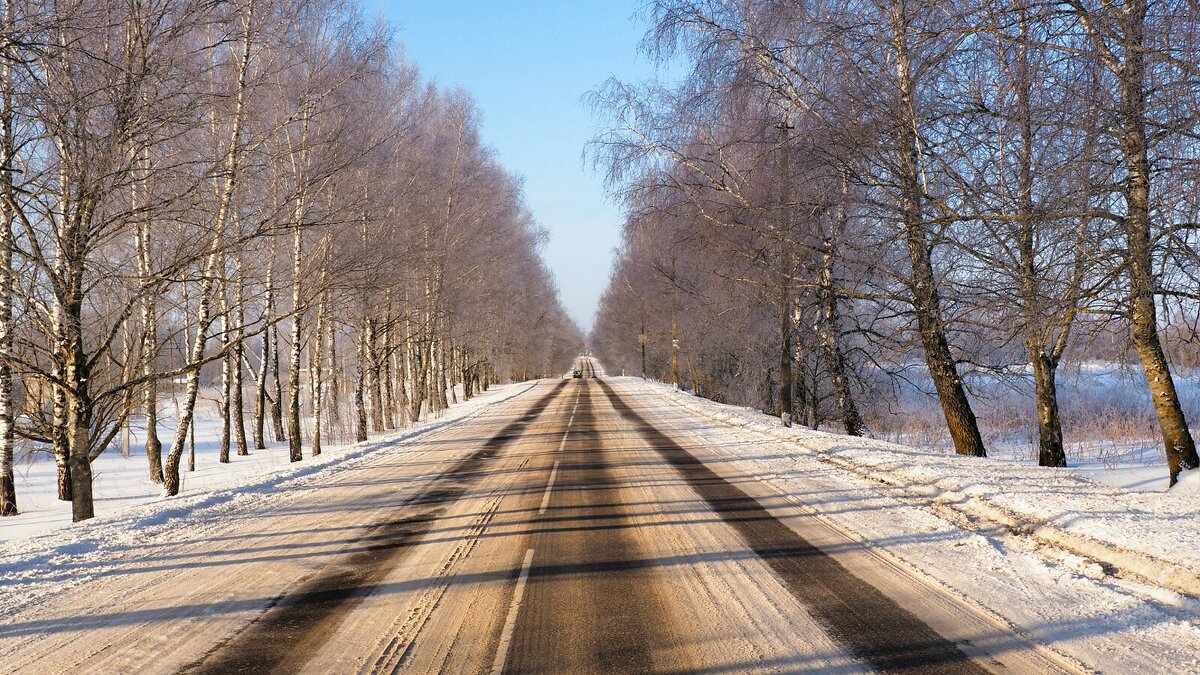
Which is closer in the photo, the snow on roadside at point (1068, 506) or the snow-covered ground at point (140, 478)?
the snow on roadside at point (1068, 506)

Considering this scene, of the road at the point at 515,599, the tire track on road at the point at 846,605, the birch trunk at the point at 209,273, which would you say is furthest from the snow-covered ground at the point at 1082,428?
the birch trunk at the point at 209,273

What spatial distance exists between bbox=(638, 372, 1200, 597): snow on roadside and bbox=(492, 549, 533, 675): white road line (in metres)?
4.52

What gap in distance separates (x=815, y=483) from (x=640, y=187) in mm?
9618

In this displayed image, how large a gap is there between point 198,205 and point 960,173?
34.9ft

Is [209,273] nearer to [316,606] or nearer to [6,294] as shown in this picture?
[6,294]

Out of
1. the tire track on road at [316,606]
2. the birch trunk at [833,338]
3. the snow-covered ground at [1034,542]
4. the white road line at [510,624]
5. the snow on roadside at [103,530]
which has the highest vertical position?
the birch trunk at [833,338]

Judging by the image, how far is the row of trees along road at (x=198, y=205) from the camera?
849 cm

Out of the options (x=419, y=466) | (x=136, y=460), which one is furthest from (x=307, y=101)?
(x=136, y=460)

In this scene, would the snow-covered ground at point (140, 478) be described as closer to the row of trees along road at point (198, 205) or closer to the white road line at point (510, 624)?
the row of trees along road at point (198, 205)

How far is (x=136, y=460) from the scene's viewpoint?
80.4 feet

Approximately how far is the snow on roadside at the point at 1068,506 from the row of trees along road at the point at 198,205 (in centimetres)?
882

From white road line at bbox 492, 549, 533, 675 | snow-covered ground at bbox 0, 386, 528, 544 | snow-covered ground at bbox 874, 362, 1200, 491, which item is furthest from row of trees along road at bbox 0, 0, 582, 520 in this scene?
snow-covered ground at bbox 874, 362, 1200, 491

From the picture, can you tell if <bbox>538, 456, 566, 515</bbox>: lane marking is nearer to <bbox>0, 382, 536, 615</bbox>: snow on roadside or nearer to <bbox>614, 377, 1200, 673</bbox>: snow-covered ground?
<bbox>614, 377, 1200, 673</bbox>: snow-covered ground

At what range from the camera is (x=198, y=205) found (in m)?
9.58
